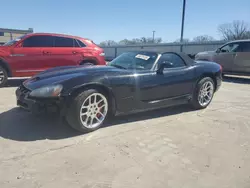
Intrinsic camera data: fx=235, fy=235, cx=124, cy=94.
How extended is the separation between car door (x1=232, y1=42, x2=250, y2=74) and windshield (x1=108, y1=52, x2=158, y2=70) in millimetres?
7262

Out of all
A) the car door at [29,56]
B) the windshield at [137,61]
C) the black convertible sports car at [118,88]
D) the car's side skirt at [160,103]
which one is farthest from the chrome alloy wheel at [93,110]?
the car door at [29,56]

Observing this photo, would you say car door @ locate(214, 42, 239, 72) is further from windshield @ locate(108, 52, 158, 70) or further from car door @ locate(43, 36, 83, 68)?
windshield @ locate(108, 52, 158, 70)

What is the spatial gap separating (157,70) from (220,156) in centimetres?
183

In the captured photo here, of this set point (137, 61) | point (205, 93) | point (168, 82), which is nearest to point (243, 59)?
point (205, 93)

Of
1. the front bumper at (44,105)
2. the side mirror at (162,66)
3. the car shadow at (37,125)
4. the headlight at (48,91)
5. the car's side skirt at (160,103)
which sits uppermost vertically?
the side mirror at (162,66)

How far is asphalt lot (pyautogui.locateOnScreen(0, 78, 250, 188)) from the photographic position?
7.66 feet

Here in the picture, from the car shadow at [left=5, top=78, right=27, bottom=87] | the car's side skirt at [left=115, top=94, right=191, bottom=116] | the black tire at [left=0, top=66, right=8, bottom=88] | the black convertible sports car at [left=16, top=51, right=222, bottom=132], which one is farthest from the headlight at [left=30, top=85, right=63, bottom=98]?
the car shadow at [left=5, top=78, right=27, bottom=87]

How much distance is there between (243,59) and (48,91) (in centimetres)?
930

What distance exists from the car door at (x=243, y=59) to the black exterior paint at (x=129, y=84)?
628 cm

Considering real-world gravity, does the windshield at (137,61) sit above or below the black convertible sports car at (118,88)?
above

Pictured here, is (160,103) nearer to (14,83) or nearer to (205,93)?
(205,93)

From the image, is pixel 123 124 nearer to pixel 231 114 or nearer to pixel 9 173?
pixel 9 173

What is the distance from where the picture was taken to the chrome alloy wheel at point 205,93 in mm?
4984

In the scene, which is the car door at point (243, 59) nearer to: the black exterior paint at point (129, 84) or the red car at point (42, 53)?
the red car at point (42, 53)
